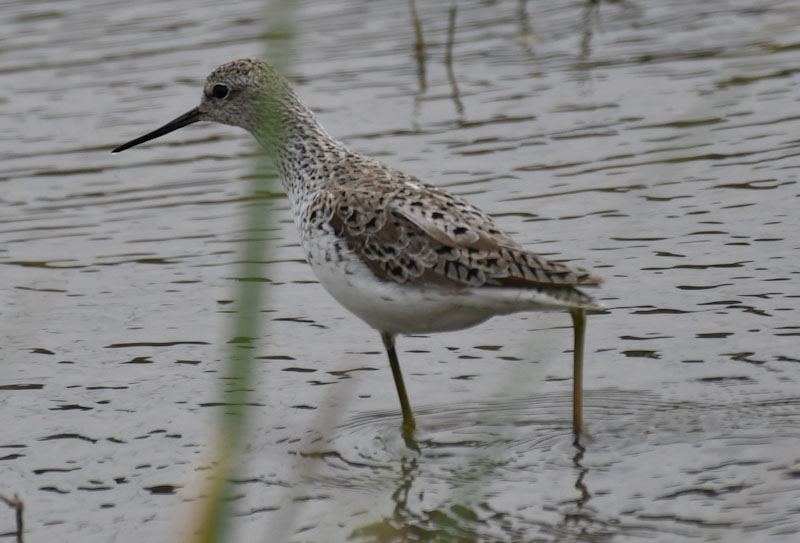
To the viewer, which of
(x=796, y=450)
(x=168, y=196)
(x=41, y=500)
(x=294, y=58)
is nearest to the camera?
(x=294, y=58)

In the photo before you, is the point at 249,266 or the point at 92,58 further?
the point at 92,58

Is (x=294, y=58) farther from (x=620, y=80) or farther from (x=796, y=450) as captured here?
(x=620, y=80)

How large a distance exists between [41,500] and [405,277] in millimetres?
1997

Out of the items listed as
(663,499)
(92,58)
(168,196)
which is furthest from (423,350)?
(92,58)

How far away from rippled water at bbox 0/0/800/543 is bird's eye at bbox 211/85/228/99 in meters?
0.73

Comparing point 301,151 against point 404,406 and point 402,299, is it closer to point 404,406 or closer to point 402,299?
point 402,299

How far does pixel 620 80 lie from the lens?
1217 cm

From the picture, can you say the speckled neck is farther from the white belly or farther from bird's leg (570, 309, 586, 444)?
bird's leg (570, 309, 586, 444)

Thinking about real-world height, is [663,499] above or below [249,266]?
below

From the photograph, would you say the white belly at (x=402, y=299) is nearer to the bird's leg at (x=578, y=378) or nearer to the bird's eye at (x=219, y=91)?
the bird's leg at (x=578, y=378)

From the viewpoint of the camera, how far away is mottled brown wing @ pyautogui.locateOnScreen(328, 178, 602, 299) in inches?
221

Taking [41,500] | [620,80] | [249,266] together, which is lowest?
[41,500]

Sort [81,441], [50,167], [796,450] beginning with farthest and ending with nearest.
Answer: [50,167], [81,441], [796,450]

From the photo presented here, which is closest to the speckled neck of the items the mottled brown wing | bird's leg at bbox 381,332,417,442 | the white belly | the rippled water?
the rippled water
